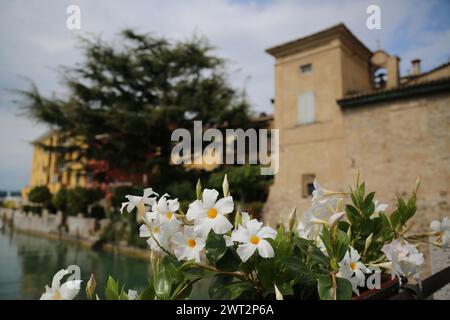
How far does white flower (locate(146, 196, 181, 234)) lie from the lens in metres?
0.56

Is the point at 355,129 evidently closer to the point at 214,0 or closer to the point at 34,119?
the point at 214,0

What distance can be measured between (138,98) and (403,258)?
1267cm

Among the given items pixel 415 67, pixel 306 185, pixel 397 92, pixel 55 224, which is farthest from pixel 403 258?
pixel 55 224

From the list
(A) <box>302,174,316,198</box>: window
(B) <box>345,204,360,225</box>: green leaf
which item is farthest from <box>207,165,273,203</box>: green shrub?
(B) <box>345,204,360,225</box>: green leaf

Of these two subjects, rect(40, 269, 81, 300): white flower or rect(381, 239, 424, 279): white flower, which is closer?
rect(40, 269, 81, 300): white flower

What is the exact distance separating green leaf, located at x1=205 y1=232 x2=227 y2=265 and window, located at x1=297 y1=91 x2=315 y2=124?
10202 millimetres

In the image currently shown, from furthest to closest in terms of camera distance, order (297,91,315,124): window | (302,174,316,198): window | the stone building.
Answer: (297,91,315,124): window
(302,174,316,198): window
the stone building

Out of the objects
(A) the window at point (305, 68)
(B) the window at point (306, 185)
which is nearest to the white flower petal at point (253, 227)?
(B) the window at point (306, 185)

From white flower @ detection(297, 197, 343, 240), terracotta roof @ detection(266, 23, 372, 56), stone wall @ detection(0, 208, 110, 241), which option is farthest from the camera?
stone wall @ detection(0, 208, 110, 241)

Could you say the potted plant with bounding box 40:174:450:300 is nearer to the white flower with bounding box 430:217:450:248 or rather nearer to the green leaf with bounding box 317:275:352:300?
the green leaf with bounding box 317:275:352:300

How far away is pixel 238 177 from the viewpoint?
34.3 feet

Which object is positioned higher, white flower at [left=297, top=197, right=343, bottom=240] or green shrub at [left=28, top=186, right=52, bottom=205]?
white flower at [left=297, top=197, right=343, bottom=240]
